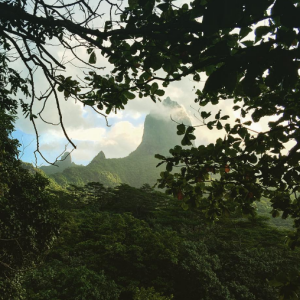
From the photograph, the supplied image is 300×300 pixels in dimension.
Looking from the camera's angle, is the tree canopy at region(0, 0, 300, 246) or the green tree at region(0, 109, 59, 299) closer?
the tree canopy at region(0, 0, 300, 246)

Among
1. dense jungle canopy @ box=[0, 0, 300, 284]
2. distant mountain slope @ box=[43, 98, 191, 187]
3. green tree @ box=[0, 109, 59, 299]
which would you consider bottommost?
green tree @ box=[0, 109, 59, 299]

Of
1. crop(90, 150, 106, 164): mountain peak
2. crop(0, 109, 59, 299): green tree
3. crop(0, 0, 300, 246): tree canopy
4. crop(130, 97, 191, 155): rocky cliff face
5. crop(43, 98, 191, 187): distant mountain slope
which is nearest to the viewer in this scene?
crop(0, 0, 300, 246): tree canopy

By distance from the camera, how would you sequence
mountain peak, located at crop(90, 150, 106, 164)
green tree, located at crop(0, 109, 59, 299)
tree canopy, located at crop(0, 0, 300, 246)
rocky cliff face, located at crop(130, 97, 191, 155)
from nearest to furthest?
tree canopy, located at crop(0, 0, 300, 246) → green tree, located at crop(0, 109, 59, 299) → mountain peak, located at crop(90, 150, 106, 164) → rocky cliff face, located at crop(130, 97, 191, 155)

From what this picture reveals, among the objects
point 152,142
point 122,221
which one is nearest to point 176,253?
point 122,221

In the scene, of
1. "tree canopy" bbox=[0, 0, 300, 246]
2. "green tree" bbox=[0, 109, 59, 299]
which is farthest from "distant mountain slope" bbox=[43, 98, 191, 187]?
"tree canopy" bbox=[0, 0, 300, 246]

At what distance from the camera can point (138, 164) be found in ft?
286

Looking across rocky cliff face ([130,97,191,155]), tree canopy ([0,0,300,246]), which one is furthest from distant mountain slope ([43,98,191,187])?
tree canopy ([0,0,300,246])

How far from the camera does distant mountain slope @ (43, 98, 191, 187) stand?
65.1 meters

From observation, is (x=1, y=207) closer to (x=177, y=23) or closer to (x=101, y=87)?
(x=101, y=87)

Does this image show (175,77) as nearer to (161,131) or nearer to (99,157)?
(99,157)

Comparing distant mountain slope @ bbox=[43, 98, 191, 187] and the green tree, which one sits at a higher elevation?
distant mountain slope @ bbox=[43, 98, 191, 187]

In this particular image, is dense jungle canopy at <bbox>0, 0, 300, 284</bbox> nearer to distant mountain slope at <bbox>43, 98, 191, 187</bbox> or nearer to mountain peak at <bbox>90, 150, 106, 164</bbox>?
distant mountain slope at <bbox>43, 98, 191, 187</bbox>

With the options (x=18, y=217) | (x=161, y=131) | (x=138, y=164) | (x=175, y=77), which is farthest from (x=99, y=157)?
(x=175, y=77)

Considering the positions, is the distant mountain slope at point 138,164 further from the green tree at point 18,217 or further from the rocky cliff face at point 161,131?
the green tree at point 18,217
